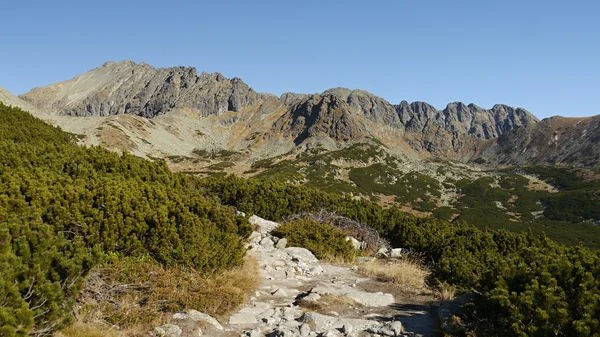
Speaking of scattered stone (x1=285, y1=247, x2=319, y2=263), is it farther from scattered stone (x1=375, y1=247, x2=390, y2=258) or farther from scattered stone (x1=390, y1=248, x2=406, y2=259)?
scattered stone (x1=390, y1=248, x2=406, y2=259)

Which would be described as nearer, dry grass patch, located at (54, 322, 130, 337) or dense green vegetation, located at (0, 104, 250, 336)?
dense green vegetation, located at (0, 104, 250, 336)

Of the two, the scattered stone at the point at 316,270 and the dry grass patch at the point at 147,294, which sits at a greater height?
the dry grass patch at the point at 147,294

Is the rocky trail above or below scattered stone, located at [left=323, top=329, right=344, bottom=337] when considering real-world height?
below

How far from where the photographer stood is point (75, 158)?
39.0 feet

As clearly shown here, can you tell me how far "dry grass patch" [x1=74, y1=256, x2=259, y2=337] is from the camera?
5562 millimetres

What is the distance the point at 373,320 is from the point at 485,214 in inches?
2697

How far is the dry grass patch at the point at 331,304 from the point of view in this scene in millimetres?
7281

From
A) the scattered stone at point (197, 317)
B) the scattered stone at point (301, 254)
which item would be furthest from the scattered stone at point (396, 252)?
the scattered stone at point (197, 317)

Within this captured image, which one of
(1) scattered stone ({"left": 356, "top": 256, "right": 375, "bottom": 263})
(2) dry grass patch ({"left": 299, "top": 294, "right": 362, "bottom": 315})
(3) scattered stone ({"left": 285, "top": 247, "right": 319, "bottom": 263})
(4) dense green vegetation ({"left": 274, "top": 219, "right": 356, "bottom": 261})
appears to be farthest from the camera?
(4) dense green vegetation ({"left": 274, "top": 219, "right": 356, "bottom": 261})

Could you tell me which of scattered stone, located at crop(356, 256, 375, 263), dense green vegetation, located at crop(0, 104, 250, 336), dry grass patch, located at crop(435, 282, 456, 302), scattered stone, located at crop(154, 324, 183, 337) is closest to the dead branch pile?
scattered stone, located at crop(356, 256, 375, 263)

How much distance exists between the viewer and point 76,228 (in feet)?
22.5

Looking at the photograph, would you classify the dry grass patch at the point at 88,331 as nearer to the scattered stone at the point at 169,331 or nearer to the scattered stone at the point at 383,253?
the scattered stone at the point at 169,331

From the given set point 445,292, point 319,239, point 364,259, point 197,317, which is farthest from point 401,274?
point 197,317

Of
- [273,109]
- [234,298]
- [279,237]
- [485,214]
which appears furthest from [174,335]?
[273,109]
